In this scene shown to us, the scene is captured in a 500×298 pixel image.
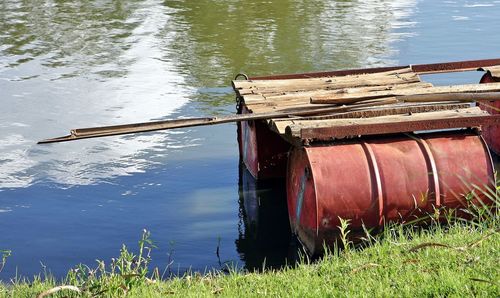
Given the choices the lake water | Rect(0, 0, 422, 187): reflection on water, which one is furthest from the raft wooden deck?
Rect(0, 0, 422, 187): reflection on water

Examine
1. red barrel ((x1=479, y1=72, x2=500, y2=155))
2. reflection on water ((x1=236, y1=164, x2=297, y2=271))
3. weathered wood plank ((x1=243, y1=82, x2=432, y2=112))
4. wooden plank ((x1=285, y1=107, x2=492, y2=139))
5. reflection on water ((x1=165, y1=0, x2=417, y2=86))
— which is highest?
wooden plank ((x1=285, y1=107, x2=492, y2=139))

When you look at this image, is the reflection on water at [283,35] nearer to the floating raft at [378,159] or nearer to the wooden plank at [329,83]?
the wooden plank at [329,83]

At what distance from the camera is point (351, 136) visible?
24.5 ft

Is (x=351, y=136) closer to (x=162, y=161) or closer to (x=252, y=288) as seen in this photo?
(x=252, y=288)

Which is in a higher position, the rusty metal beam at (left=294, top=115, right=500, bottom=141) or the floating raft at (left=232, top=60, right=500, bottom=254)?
the rusty metal beam at (left=294, top=115, right=500, bottom=141)

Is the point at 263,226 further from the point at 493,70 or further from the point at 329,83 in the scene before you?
the point at 493,70

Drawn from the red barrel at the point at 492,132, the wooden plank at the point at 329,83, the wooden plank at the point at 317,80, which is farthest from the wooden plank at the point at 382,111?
the red barrel at the point at 492,132

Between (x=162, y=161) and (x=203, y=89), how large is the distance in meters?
3.34

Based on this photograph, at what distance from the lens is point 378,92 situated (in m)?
8.57

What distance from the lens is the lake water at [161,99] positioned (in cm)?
848

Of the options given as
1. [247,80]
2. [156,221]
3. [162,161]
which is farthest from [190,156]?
[156,221]

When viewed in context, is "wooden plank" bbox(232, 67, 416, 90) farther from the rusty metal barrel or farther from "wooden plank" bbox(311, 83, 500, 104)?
the rusty metal barrel

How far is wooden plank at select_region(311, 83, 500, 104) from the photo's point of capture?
26.4 feet

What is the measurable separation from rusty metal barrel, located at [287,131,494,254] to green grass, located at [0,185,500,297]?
63 cm
